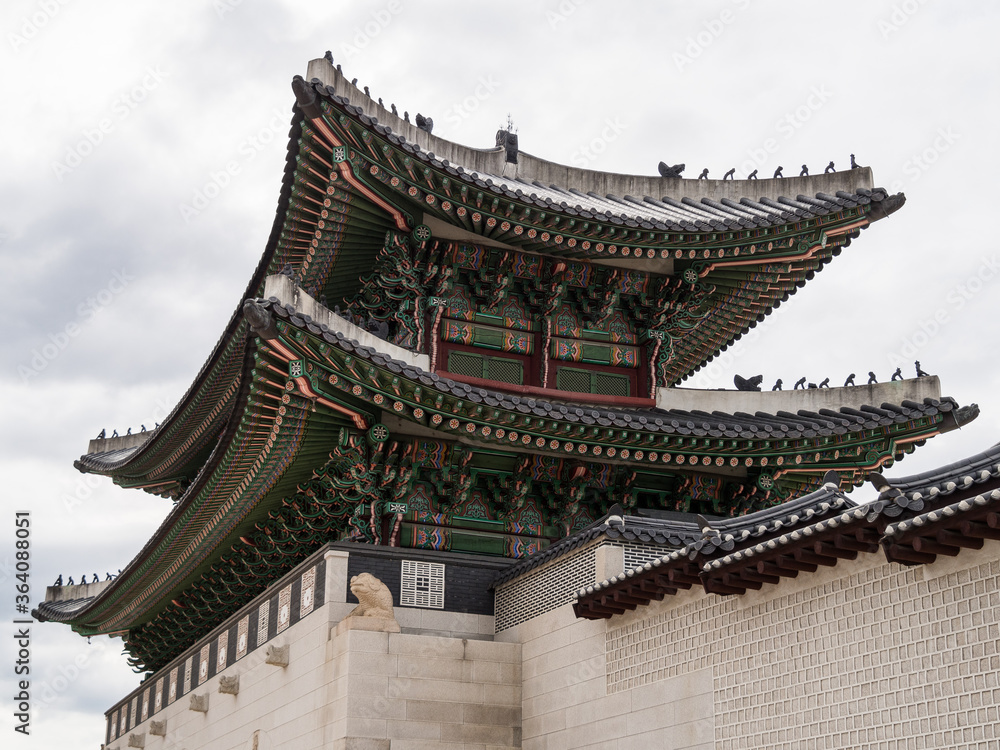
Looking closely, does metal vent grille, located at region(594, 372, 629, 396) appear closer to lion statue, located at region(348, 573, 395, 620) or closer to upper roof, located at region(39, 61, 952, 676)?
upper roof, located at region(39, 61, 952, 676)

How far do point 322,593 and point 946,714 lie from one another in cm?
904

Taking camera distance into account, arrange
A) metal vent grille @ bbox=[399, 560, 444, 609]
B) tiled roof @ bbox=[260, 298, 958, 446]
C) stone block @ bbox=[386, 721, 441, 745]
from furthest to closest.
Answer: metal vent grille @ bbox=[399, 560, 444, 609], tiled roof @ bbox=[260, 298, 958, 446], stone block @ bbox=[386, 721, 441, 745]

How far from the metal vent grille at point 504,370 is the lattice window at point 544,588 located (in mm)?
3736

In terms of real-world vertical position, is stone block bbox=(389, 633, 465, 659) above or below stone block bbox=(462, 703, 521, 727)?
above

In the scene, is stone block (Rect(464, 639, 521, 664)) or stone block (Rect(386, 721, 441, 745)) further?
stone block (Rect(464, 639, 521, 664))

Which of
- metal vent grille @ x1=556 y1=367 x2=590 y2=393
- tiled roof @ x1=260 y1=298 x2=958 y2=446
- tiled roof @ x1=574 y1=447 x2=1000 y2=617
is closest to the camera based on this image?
tiled roof @ x1=574 y1=447 x2=1000 y2=617

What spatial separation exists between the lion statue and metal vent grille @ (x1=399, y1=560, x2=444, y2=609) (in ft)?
2.72

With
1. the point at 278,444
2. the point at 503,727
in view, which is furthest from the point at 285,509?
the point at 503,727

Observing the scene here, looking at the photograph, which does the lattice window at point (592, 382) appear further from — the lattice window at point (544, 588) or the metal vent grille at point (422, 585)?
the metal vent grille at point (422, 585)

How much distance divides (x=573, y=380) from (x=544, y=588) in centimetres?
461

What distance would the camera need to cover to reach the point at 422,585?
55.1 feet

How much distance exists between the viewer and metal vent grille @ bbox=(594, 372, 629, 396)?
1983 cm

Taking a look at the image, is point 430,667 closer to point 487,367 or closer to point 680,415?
point 487,367

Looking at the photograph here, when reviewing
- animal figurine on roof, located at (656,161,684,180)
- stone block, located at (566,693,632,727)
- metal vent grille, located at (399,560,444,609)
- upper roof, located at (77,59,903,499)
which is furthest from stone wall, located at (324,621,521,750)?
animal figurine on roof, located at (656,161,684,180)
